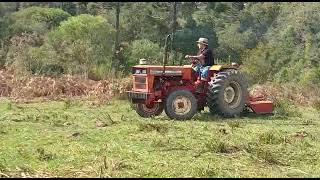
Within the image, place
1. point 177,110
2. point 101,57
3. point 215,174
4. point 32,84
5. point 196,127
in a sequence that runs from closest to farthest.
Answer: point 215,174 → point 196,127 → point 177,110 → point 32,84 → point 101,57

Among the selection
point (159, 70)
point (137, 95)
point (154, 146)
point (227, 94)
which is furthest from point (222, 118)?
point (154, 146)

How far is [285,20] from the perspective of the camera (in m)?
33.6

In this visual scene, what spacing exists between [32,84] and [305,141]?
912cm

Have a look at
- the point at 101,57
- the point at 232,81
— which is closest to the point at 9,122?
the point at 232,81

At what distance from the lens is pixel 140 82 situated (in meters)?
11.2

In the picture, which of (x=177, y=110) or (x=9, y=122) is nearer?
(x=9, y=122)

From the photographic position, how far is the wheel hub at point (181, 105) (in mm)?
10742

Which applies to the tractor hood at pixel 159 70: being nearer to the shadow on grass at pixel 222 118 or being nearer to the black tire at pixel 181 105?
the black tire at pixel 181 105

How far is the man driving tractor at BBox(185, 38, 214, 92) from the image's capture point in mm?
11320

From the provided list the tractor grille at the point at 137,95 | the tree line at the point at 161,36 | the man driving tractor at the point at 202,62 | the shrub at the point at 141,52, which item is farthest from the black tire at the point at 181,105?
the shrub at the point at 141,52

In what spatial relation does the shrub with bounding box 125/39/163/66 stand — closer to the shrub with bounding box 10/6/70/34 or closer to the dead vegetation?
the shrub with bounding box 10/6/70/34

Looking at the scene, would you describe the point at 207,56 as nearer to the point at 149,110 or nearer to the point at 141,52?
the point at 149,110

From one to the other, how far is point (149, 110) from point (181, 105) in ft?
2.96

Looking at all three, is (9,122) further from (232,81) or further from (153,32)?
(153,32)
